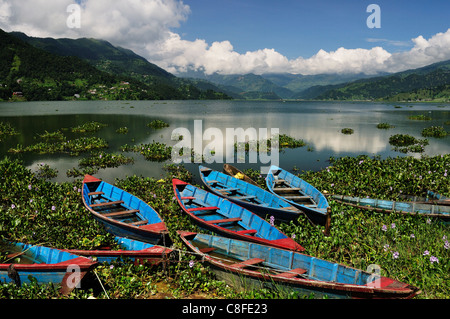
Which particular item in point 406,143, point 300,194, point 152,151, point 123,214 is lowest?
point 123,214

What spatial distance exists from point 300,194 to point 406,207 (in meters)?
5.07

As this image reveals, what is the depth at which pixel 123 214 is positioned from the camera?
11.7 m

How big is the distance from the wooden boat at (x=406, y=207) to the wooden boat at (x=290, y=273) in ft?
19.5

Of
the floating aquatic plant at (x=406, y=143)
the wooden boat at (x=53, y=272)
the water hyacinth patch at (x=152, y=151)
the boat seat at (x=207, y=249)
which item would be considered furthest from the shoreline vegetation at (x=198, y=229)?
the floating aquatic plant at (x=406, y=143)

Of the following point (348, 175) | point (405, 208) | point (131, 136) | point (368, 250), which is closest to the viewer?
point (368, 250)

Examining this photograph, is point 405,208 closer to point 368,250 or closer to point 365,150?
point 368,250

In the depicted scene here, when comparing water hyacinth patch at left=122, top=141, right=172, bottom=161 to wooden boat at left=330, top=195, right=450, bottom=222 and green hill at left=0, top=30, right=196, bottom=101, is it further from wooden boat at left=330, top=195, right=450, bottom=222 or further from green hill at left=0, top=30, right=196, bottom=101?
green hill at left=0, top=30, right=196, bottom=101

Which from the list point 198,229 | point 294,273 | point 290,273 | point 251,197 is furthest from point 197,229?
point 294,273

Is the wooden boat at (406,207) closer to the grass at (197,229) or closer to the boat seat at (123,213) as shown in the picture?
the grass at (197,229)

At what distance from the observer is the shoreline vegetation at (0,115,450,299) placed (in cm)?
753

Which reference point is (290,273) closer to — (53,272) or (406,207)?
(53,272)

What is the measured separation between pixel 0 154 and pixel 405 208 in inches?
1327
